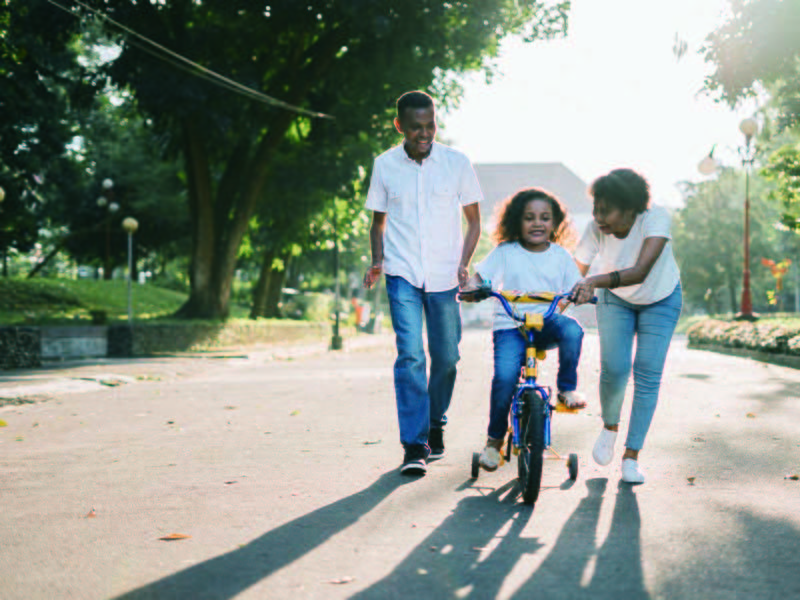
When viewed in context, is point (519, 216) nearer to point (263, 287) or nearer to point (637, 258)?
point (637, 258)

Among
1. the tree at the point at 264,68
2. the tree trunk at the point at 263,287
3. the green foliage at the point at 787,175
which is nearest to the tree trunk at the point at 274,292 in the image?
the tree trunk at the point at 263,287

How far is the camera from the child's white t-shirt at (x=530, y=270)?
18.3 ft

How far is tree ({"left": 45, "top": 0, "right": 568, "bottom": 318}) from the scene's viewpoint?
71.2 feet

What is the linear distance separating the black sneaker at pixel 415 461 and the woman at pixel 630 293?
954 millimetres

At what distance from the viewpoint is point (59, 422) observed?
31.1 ft

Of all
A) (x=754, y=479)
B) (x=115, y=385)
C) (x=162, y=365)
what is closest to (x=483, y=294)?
(x=754, y=479)

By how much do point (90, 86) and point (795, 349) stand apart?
15.5 m

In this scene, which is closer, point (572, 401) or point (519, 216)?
point (572, 401)

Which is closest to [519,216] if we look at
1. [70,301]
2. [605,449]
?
[605,449]

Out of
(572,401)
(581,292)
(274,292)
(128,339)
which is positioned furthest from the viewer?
(274,292)

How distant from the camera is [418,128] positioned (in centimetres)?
615

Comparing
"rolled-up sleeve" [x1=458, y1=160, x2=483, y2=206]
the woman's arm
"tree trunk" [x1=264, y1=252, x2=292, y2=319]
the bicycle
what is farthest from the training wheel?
"tree trunk" [x1=264, y1=252, x2=292, y2=319]

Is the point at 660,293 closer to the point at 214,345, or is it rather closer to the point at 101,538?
the point at 101,538

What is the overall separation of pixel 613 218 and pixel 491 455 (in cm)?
140
